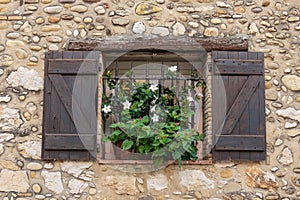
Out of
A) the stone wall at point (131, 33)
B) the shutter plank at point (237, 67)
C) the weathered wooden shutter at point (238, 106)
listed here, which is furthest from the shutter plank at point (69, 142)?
the shutter plank at point (237, 67)

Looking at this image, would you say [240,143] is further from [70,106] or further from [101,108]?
[70,106]

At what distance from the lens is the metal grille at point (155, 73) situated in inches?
194

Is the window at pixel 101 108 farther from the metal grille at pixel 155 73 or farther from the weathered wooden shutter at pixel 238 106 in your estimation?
the metal grille at pixel 155 73

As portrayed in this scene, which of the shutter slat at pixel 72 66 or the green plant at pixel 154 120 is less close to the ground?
the shutter slat at pixel 72 66

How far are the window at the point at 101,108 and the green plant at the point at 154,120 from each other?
0.18 m

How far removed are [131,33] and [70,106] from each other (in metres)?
0.93

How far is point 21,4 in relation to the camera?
4992 millimetres

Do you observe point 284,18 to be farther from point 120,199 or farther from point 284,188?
point 120,199

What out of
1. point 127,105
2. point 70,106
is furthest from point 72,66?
point 127,105

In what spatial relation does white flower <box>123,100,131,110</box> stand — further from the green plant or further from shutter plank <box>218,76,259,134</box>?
shutter plank <box>218,76,259,134</box>

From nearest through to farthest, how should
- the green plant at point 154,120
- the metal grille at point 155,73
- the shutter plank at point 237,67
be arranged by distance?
1. the green plant at point 154,120
2. the shutter plank at point 237,67
3. the metal grille at point 155,73

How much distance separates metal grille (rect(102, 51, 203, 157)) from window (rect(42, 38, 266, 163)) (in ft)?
0.68

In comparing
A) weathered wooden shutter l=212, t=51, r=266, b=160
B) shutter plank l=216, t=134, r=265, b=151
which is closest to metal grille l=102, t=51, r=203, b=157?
weathered wooden shutter l=212, t=51, r=266, b=160

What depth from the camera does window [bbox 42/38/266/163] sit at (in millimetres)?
4621
